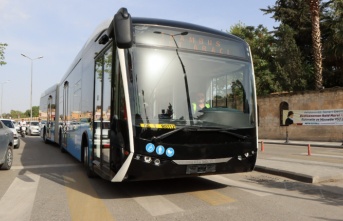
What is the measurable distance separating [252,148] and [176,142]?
1.65 m

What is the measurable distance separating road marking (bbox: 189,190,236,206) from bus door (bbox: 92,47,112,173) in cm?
166

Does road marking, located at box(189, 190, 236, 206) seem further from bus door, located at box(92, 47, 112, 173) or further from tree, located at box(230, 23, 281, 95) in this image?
tree, located at box(230, 23, 281, 95)

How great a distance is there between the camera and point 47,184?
298 inches

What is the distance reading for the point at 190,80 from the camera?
6.15 m

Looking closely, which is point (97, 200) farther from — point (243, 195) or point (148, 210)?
point (243, 195)

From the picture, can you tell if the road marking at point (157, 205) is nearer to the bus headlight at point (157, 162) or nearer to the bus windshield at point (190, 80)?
the bus headlight at point (157, 162)

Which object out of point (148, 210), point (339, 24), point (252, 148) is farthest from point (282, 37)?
point (148, 210)

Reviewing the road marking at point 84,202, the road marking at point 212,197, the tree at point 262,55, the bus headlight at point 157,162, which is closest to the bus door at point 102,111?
the road marking at point 84,202

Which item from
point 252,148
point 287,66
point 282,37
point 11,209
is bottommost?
point 11,209

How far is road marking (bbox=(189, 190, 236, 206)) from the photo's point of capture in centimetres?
579

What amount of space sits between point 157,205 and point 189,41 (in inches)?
113

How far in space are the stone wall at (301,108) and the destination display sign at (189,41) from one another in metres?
19.2

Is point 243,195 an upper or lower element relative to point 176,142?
lower

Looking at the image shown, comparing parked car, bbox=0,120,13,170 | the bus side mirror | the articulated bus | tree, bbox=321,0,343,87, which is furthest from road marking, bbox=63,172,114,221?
tree, bbox=321,0,343,87
